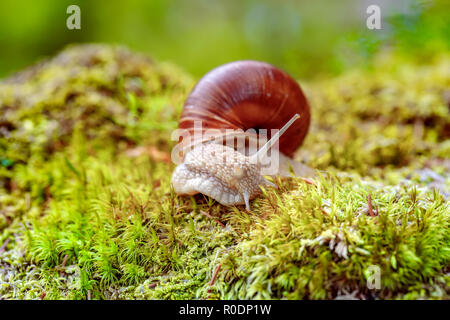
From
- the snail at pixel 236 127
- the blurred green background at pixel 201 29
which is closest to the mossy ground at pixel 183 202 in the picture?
the snail at pixel 236 127

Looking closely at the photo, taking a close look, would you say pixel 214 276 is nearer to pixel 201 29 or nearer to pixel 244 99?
pixel 244 99

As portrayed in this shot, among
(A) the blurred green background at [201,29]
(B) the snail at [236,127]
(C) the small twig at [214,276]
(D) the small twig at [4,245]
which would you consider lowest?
(C) the small twig at [214,276]

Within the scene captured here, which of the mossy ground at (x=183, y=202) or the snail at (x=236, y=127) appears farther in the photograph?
the snail at (x=236, y=127)

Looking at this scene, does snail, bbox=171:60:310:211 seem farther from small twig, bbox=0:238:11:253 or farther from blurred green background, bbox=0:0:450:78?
blurred green background, bbox=0:0:450:78

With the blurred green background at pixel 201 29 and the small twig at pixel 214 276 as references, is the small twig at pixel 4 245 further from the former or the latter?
the blurred green background at pixel 201 29

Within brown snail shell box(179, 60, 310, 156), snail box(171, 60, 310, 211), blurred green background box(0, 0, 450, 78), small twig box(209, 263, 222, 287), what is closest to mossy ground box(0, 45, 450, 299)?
small twig box(209, 263, 222, 287)

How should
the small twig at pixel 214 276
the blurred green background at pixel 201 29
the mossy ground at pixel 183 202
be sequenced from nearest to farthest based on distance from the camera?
the mossy ground at pixel 183 202, the small twig at pixel 214 276, the blurred green background at pixel 201 29

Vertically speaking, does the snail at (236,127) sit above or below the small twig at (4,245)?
above
